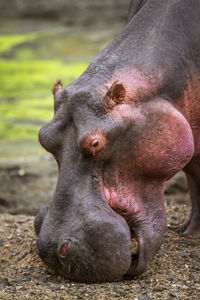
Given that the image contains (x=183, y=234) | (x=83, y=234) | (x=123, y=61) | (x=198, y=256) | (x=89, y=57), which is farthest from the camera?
(x=89, y=57)

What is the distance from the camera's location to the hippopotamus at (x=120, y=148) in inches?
116

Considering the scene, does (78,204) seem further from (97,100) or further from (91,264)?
(97,100)

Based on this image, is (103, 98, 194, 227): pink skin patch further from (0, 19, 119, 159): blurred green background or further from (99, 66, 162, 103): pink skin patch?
(0, 19, 119, 159): blurred green background

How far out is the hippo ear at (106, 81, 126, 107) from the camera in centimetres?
307

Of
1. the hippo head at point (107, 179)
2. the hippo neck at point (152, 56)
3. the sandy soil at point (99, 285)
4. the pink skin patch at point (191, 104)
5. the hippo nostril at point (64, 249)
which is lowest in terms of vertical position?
the sandy soil at point (99, 285)

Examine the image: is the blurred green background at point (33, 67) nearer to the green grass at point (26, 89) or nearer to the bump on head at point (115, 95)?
the green grass at point (26, 89)

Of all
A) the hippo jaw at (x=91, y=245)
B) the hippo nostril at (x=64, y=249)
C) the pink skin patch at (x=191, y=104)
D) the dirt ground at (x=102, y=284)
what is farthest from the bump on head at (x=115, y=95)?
the dirt ground at (x=102, y=284)

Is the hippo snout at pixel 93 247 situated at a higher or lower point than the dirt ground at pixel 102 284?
higher

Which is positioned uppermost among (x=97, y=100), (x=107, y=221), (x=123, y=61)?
(x=123, y=61)

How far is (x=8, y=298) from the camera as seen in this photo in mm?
2984

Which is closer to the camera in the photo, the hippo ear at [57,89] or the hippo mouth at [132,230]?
the hippo mouth at [132,230]

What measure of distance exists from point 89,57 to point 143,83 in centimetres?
1292

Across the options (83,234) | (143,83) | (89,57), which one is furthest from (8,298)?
(89,57)

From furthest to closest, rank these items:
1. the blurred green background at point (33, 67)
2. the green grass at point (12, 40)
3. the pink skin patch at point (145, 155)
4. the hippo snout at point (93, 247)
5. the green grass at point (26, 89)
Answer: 1. the green grass at point (12, 40)
2. the green grass at point (26, 89)
3. the blurred green background at point (33, 67)
4. the pink skin patch at point (145, 155)
5. the hippo snout at point (93, 247)
